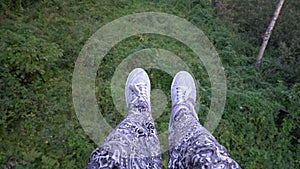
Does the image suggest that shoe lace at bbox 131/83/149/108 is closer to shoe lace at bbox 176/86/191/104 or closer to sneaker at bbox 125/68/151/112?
sneaker at bbox 125/68/151/112

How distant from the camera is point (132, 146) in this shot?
1.84 metres

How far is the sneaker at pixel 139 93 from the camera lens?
103 inches

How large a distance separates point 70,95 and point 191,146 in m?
2.35

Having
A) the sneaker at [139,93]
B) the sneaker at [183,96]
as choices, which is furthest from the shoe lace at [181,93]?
the sneaker at [139,93]

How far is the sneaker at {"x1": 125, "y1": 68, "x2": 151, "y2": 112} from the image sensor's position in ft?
8.61

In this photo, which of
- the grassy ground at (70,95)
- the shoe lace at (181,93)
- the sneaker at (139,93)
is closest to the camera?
the sneaker at (139,93)

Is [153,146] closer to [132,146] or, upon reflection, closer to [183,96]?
[132,146]

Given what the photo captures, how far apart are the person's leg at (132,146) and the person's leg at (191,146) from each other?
0.17 m

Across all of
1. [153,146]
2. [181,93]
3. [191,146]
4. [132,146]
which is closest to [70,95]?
[181,93]

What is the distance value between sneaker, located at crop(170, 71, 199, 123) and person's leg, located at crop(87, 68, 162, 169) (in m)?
0.32

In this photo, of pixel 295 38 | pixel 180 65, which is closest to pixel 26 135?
pixel 180 65

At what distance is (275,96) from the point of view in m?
4.07

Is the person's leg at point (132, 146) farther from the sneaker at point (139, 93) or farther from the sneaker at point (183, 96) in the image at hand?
the sneaker at point (183, 96)

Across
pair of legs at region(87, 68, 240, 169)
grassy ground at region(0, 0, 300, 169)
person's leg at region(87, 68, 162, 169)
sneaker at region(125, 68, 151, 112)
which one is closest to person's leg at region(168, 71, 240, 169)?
pair of legs at region(87, 68, 240, 169)
